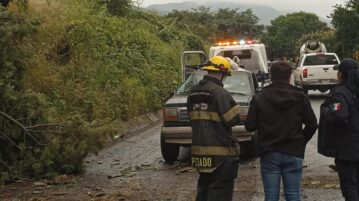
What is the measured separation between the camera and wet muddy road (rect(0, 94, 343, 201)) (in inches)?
280

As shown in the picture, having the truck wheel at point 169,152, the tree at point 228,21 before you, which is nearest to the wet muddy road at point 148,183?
the truck wheel at point 169,152

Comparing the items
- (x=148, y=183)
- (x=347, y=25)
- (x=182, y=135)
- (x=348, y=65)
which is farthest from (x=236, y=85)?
(x=347, y=25)

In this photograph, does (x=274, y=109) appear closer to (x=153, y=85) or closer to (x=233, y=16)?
(x=153, y=85)

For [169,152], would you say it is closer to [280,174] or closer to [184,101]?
[184,101]

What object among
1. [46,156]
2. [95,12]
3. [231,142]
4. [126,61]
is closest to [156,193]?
[46,156]

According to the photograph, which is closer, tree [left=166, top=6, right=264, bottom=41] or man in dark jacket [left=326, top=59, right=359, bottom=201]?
man in dark jacket [left=326, top=59, right=359, bottom=201]

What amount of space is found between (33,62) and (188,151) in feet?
12.6

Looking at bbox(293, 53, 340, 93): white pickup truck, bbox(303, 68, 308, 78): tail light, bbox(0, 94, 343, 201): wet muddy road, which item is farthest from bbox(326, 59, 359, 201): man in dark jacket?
bbox(303, 68, 308, 78): tail light

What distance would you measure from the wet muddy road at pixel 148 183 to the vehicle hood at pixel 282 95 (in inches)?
92.3

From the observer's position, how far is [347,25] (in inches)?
1556

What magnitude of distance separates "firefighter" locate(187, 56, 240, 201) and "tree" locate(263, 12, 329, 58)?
91575 millimetres

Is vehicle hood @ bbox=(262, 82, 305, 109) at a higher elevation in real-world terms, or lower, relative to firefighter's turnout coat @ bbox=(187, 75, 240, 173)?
higher

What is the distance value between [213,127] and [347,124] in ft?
4.27

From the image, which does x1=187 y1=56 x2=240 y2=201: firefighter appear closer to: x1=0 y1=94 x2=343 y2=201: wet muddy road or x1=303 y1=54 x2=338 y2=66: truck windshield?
x1=0 y1=94 x2=343 y2=201: wet muddy road
